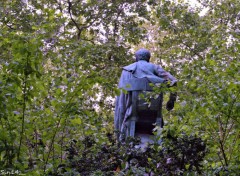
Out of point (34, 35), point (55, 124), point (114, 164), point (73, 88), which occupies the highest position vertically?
point (34, 35)

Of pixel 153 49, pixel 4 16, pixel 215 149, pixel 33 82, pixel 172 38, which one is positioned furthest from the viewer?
pixel 153 49

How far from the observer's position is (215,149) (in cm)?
488

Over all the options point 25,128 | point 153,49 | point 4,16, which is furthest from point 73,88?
point 153,49

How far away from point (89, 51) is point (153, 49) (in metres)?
4.52

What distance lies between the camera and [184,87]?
530 cm

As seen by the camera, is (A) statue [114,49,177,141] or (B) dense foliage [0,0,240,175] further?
(A) statue [114,49,177,141]

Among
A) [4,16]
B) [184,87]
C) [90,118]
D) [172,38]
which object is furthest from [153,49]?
[90,118]

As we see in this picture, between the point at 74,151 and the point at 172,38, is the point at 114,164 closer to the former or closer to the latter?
the point at 74,151

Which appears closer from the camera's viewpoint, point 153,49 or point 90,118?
point 90,118

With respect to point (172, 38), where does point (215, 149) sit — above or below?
below

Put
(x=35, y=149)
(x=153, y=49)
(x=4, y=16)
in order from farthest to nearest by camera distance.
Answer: (x=153, y=49) → (x=4, y=16) → (x=35, y=149)

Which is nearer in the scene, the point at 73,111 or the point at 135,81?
the point at 73,111

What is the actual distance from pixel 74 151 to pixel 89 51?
27.4 feet

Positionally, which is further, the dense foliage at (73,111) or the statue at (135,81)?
the statue at (135,81)
